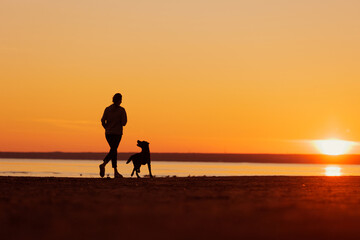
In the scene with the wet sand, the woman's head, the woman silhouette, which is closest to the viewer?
the wet sand

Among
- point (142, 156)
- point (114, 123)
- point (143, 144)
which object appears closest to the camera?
point (114, 123)

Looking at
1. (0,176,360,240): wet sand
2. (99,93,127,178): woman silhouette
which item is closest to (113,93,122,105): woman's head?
(99,93,127,178): woman silhouette

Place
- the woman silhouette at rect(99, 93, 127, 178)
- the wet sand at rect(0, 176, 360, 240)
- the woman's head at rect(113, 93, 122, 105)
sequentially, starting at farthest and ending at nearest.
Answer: the woman silhouette at rect(99, 93, 127, 178), the woman's head at rect(113, 93, 122, 105), the wet sand at rect(0, 176, 360, 240)

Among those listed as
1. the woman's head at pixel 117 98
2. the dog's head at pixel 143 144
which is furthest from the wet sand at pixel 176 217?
the dog's head at pixel 143 144

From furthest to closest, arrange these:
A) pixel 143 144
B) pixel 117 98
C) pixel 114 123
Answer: pixel 143 144
pixel 114 123
pixel 117 98

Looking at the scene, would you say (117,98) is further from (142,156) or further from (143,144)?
(142,156)

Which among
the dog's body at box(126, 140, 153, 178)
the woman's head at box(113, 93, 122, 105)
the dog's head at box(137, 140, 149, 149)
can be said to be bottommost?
the dog's body at box(126, 140, 153, 178)

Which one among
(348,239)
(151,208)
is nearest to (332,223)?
(348,239)

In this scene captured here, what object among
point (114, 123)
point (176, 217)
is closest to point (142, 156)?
point (114, 123)

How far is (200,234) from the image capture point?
19.8 feet

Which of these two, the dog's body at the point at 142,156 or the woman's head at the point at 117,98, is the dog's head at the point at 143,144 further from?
the woman's head at the point at 117,98

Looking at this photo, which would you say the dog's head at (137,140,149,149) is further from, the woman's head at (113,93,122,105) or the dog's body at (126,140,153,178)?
the woman's head at (113,93,122,105)

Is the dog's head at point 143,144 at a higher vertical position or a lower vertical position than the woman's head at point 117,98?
lower

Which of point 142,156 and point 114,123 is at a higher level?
point 114,123
